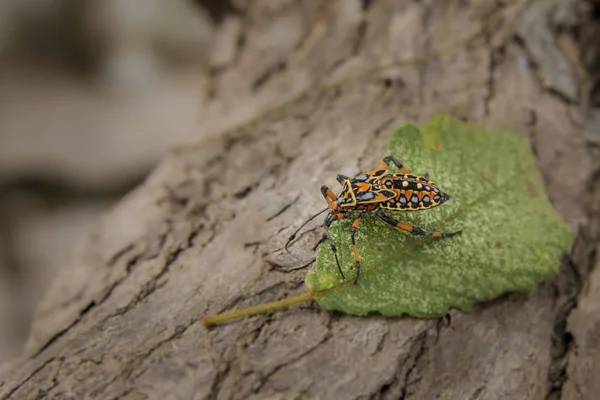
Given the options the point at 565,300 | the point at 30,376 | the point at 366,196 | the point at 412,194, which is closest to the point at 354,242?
the point at 366,196

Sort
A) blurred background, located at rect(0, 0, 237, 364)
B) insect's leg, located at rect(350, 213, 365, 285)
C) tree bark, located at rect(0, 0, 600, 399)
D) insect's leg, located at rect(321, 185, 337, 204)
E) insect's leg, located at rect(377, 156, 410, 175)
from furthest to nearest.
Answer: blurred background, located at rect(0, 0, 237, 364) → insect's leg, located at rect(377, 156, 410, 175) → insect's leg, located at rect(321, 185, 337, 204) → insect's leg, located at rect(350, 213, 365, 285) → tree bark, located at rect(0, 0, 600, 399)

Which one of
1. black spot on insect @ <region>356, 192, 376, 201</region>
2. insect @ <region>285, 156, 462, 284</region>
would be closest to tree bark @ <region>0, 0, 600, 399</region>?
insect @ <region>285, 156, 462, 284</region>

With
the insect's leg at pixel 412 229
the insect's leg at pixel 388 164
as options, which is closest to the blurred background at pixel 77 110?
the insect's leg at pixel 388 164

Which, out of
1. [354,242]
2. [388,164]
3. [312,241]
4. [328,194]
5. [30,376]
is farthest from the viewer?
[388,164]

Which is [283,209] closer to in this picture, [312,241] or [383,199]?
[312,241]

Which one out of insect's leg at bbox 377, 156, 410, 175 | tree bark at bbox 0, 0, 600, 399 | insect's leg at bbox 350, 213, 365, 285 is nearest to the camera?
tree bark at bbox 0, 0, 600, 399

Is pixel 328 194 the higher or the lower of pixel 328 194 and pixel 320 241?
the higher

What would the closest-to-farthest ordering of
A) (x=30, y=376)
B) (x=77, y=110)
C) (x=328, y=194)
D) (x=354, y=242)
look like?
(x=30, y=376) < (x=354, y=242) < (x=328, y=194) < (x=77, y=110)

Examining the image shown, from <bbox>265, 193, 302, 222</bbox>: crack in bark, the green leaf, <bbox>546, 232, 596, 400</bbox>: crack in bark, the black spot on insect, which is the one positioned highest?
<bbox>265, 193, 302, 222</bbox>: crack in bark

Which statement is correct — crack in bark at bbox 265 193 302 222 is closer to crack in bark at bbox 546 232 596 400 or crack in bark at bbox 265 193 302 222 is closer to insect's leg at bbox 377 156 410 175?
insect's leg at bbox 377 156 410 175
